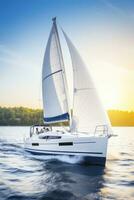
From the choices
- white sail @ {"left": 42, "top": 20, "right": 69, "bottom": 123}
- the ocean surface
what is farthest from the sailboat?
the ocean surface

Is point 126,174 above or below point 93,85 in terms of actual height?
below

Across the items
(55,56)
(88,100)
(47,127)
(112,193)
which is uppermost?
(55,56)

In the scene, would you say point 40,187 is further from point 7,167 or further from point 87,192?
point 7,167

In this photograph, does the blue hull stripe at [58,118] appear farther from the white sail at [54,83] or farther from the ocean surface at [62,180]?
the ocean surface at [62,180]

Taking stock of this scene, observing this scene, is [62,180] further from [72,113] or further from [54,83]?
[54,83]

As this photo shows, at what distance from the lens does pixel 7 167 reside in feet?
88.9

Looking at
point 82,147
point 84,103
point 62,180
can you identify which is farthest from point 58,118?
point 62,180

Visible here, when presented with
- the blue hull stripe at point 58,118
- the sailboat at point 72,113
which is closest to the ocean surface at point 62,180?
the sailboat at point 72,113

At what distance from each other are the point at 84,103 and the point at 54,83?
5.18 m

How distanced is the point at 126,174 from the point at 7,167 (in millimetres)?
10740

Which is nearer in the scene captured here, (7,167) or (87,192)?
(87,192)

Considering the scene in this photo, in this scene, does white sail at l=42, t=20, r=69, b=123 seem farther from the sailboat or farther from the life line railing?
the life line railing

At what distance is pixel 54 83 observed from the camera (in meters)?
31.2

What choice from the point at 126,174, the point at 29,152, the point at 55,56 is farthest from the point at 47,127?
the point at 126,174
